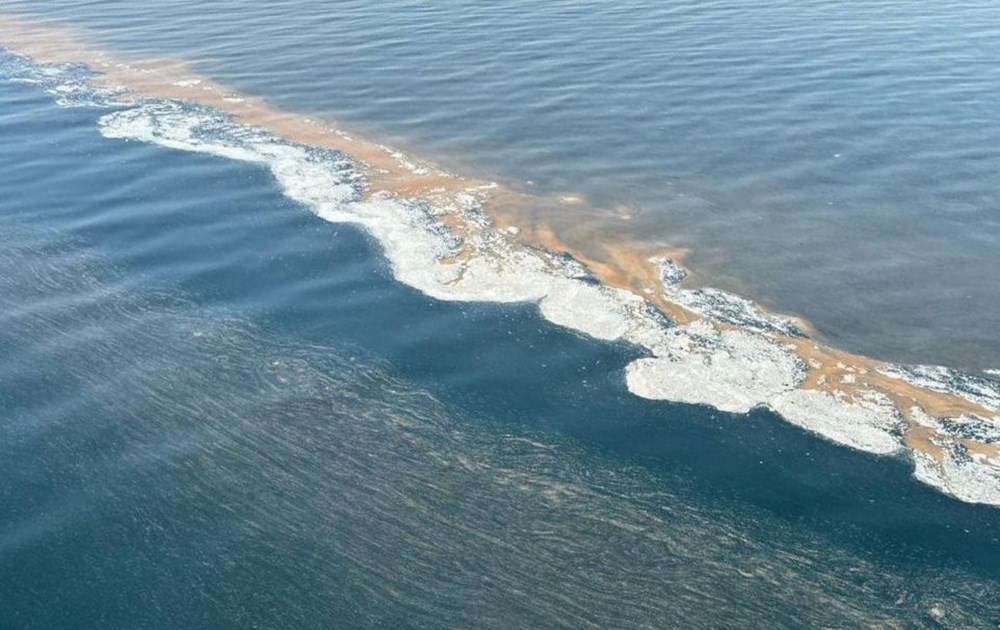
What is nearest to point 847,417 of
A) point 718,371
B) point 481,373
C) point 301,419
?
point 718,371

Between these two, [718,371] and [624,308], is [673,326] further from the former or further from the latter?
[718,371]

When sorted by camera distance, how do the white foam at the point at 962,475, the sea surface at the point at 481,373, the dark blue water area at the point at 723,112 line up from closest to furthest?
the sea surface at the point at 481,373, the white foam at the point at 962,475, the dark blue water area at the point at 723,112

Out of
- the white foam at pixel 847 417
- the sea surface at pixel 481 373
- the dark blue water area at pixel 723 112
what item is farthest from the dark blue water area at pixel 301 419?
the dark blue water area at pixel 723 112

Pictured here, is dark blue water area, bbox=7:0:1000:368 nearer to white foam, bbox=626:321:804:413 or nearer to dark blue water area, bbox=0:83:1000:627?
white foam, bbox=626:321:804:413

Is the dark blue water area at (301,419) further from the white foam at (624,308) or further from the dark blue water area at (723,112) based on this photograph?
the dark blue water area at (723,112)

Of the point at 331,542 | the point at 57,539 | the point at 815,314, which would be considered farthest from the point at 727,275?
the point at 57,539
